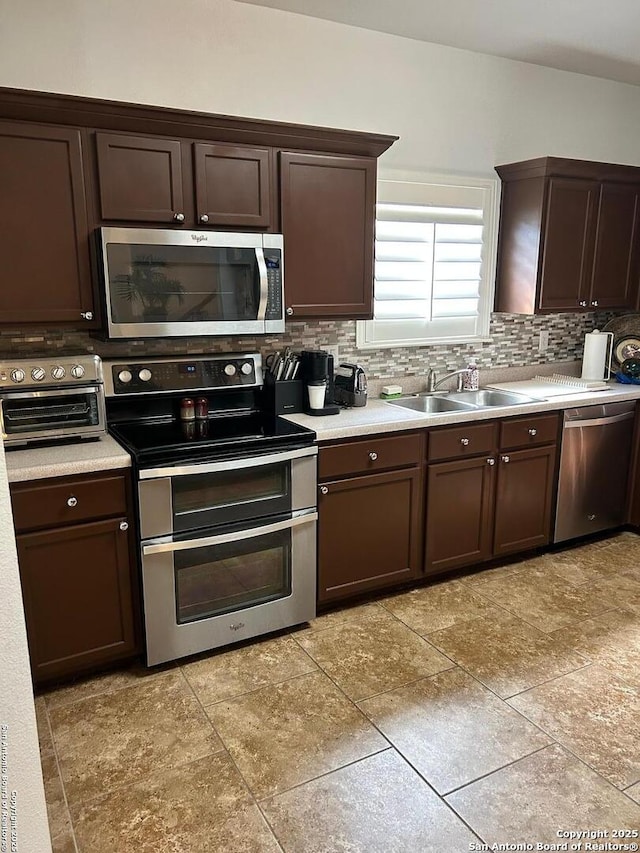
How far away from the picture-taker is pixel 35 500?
2305 mm

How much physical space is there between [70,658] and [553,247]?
3243 millimetres

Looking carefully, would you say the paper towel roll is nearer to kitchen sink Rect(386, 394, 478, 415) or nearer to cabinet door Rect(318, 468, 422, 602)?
kitchen sink Rect(386, 394, 478, 415)

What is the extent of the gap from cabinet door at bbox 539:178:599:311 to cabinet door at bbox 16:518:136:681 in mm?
2747

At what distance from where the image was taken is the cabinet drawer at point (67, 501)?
2289mm

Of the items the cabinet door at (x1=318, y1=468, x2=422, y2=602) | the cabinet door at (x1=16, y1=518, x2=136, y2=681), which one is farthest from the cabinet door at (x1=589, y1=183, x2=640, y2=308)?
the cabinet door at (x1=16, y1=518, x2=136, y2=681)

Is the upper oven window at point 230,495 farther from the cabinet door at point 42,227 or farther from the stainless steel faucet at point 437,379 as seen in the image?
the stainless steel faucet at point 437,379

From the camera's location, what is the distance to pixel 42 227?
2.46 m

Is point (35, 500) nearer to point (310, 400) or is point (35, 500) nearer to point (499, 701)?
point (310, 400)

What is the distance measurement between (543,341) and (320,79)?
217 cm

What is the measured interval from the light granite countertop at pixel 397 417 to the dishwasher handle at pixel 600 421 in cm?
9

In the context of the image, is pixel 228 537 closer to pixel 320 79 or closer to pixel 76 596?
pixel 76 596

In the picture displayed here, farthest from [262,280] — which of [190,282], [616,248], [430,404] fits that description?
[616,248]

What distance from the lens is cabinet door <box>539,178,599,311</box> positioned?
3688 millimetres

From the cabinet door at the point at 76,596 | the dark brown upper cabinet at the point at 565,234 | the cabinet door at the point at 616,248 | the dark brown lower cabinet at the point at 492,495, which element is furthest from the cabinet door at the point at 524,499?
the cabinet door at the point at 76,596
